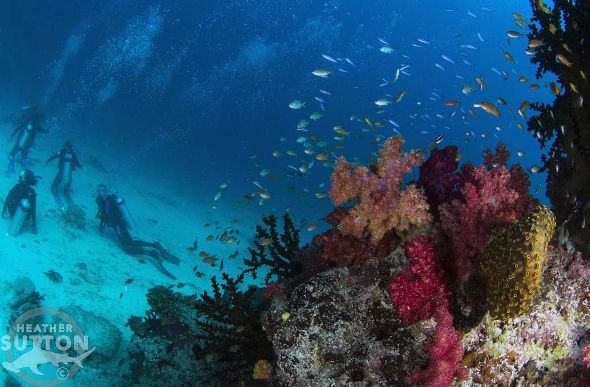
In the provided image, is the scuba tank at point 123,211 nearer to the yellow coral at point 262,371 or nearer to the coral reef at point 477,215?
the yellow coral at point 262,371

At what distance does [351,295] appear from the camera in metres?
3.65

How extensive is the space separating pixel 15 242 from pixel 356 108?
89.7 meters

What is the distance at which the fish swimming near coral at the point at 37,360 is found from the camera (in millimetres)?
7578

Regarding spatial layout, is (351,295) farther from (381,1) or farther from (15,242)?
(381,1)

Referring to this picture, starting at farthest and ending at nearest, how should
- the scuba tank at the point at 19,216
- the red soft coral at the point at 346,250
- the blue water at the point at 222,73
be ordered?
the blue water at the point at 222,73 < the scuba tank at the point at 19,216 < the red soft coral at the point at 346,250

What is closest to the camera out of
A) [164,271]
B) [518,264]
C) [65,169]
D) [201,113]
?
[518,264]

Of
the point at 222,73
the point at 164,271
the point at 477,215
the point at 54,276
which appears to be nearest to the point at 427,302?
the point at 477,215

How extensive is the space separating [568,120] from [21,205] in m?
17.3

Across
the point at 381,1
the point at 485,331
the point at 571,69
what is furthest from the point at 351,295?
the point at 381,1

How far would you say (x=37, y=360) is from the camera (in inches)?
309

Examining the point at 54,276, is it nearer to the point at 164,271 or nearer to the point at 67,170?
the point at 164,271

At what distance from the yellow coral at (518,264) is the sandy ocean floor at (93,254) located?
871 centimetres

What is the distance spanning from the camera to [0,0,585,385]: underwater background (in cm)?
1142

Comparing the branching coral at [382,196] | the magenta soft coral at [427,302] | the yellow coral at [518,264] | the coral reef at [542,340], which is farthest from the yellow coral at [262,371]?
the yellow coral at [518,264]
